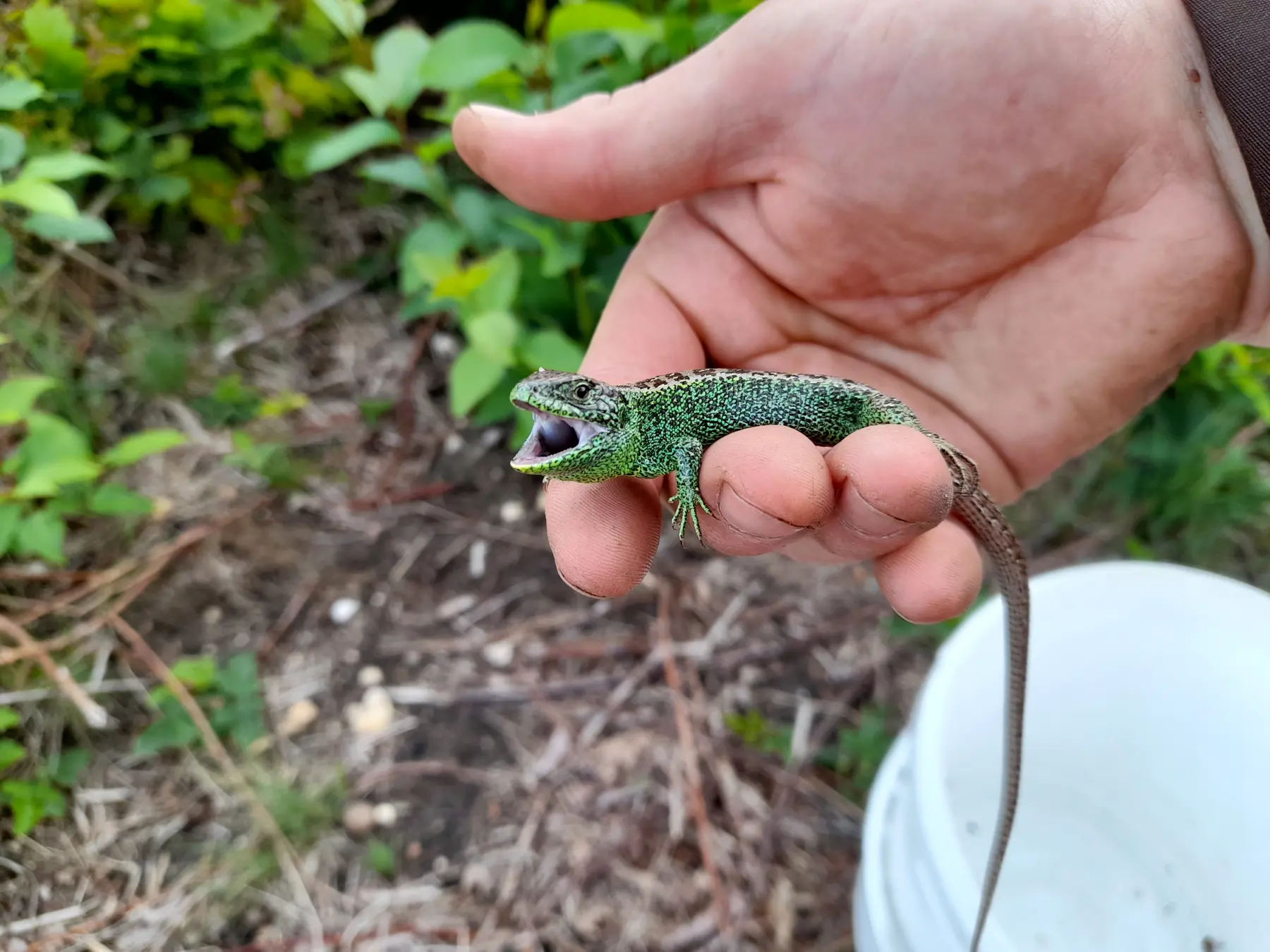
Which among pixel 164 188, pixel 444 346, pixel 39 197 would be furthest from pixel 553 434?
pixel 164 188

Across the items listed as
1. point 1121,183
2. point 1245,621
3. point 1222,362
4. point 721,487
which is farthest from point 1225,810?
point 721,487

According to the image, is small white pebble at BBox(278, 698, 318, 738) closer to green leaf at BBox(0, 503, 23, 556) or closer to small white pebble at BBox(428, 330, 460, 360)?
green leaf at BBox(0, 503, 23, 556)

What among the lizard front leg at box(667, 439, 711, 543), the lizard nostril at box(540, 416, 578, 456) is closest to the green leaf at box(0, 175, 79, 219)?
the lizard nostril at box(540, 416, 578, 456)

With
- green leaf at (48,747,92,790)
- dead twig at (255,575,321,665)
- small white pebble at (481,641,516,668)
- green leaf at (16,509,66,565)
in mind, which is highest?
green leaf at (16,509,66,565)

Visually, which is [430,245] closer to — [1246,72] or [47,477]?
[47,477]

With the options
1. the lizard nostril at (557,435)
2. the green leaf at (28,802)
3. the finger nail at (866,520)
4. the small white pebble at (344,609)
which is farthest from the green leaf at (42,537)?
the finger nail at (866,520)

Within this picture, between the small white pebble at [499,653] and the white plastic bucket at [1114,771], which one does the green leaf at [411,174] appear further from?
the white plastic bucket at [1114,771]
